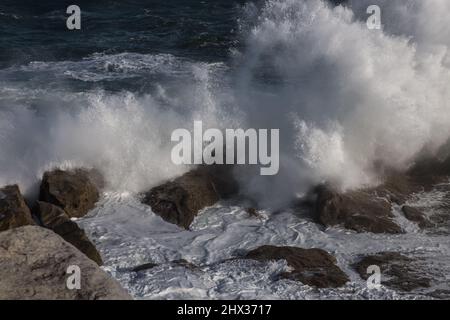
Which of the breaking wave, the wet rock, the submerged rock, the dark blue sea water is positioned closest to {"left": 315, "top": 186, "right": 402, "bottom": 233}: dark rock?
the submerged rock

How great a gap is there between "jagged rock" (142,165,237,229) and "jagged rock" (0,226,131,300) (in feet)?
9.87

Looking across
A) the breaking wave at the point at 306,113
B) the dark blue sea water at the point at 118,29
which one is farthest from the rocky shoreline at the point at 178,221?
the dark blue sea water at the point at 118,29

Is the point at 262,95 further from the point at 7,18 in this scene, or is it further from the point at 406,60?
the point at 7,18

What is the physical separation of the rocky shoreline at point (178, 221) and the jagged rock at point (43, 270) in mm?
10

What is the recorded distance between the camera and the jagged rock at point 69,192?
9.83m

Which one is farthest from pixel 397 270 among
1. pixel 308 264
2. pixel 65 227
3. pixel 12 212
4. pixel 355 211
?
pixel 12 212

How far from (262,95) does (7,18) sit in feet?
35.6

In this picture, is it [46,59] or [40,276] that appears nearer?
[40,276]

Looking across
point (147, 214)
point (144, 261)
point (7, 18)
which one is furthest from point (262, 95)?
point (7, 18)

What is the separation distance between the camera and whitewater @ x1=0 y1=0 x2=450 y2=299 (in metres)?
8.75

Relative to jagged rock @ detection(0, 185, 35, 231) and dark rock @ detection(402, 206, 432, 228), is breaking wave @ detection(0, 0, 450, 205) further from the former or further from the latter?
jagged rock @ detection(0, 185, 35, 231)

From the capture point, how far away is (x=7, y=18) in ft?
66.7

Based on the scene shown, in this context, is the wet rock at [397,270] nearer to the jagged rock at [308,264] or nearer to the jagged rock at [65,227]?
the jagged rock at [308,264]

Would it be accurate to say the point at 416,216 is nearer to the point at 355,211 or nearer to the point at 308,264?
the point at 355,211
